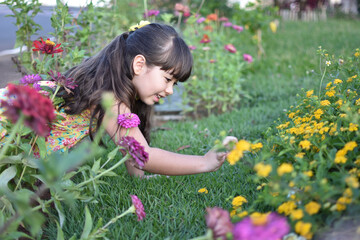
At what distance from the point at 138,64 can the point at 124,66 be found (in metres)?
0.07

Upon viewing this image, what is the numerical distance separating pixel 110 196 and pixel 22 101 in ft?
3.26

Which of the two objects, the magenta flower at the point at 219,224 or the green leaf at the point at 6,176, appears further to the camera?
the green leaf at the point at 6,176

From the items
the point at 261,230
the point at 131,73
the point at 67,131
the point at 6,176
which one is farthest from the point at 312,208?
the point at 67,131

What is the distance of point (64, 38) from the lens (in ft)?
8.70

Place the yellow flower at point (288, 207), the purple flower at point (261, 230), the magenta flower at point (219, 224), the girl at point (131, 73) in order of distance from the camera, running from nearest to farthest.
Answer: the purple flower at point (261, 230) → the magenta flower at point (219, 224) → the yellow flower at point (288, 207) → the girl at point (131, 73)

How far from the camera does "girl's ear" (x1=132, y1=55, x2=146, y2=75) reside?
1983 millimetres

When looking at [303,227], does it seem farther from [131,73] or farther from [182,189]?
[131,73]

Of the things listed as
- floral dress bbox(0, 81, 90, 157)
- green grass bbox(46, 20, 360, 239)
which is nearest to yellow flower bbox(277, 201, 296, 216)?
green grass bbox(46, 20, 360, 239)

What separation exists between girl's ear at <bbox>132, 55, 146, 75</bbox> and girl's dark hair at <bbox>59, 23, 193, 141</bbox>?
0.02 meters

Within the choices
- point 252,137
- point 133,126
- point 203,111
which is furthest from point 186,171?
point 203,111

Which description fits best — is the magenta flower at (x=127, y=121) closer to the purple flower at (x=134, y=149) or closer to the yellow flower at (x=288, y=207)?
the purple flower at (x=134, y=149)

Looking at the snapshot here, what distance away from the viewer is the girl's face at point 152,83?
198cm

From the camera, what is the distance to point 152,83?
78.0 inches

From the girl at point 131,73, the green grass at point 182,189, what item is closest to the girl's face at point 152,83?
the girl at point 131,73
